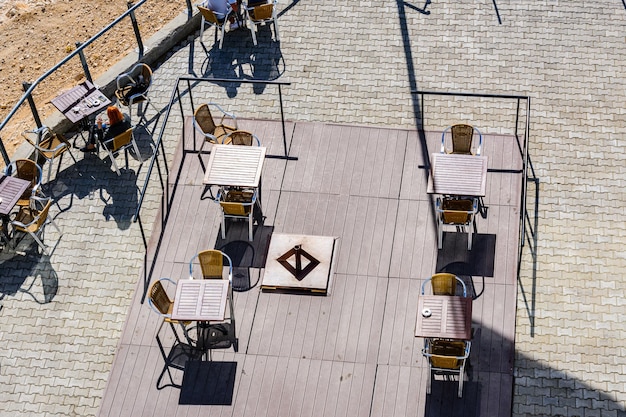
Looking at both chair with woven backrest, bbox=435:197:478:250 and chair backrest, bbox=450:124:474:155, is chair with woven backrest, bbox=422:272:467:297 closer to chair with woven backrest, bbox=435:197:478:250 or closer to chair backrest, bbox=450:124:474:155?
chair with woven backrest, bbox=435:197:478:250

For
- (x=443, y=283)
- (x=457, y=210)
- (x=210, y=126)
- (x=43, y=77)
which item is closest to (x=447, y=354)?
(x=443, y=283)

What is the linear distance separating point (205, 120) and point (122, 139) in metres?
1.45

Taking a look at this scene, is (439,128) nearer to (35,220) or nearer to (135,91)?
(135,91)

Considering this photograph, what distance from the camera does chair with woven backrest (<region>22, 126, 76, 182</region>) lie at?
15211mm

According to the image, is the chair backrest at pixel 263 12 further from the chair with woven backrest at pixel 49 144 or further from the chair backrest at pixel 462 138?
the chair backrest at pixel 462 138

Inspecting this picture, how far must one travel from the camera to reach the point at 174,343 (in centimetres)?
1280

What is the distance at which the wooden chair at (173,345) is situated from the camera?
12330 mm

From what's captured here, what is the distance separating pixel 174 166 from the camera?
15039 mm

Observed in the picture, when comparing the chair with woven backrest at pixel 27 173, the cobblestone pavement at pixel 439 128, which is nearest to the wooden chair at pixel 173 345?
the cobblestone pavement at pixel 439 128

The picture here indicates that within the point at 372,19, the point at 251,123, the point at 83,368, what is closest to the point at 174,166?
the point at 251,123

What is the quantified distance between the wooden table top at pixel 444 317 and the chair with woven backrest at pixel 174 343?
10.9ft

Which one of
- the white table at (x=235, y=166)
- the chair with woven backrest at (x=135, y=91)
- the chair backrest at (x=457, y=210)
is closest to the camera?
the chair backrest at (x=457, y=210)

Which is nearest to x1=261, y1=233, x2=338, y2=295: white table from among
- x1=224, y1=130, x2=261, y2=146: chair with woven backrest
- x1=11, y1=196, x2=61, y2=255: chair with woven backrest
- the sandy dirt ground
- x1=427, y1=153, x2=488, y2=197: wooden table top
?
x1=224, y1=130, x2=261, y2=146: chair with woven backrest

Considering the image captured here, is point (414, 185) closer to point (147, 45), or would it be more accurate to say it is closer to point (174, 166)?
point (174, 166)
